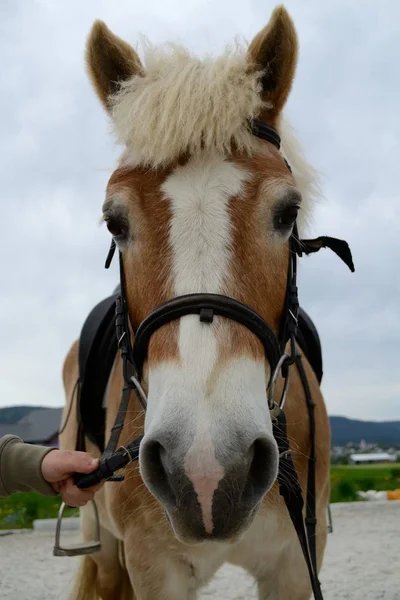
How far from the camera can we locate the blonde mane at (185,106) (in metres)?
2.26

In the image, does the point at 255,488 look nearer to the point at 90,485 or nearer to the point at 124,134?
the point at 90,485

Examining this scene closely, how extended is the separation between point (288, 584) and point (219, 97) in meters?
2.27

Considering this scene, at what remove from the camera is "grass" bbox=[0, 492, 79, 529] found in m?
10.6

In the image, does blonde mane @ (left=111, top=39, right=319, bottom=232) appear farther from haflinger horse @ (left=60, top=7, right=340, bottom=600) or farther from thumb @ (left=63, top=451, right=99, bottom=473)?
thumb @ (left=63, top=451, right=99, bottom=473)

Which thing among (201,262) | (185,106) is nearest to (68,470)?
(201,262)

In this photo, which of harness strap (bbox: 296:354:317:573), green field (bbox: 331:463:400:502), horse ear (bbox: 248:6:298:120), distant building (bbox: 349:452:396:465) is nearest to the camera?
horse ear (bbox: 248:6:298:120)

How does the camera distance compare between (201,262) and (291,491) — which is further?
(291,491)

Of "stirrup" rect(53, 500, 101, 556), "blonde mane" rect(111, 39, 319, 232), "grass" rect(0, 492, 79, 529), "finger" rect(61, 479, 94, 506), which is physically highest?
"blonde mane" rect(111, 39, 319, 232)

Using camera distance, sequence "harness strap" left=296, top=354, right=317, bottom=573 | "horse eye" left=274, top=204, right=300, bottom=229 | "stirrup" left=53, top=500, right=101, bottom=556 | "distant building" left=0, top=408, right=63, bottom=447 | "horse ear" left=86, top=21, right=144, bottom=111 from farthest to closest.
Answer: "distant building" left=0, top=408, right=63, bottom=447
"stirrup" left=53, top=500, right=101, bottom=556
"harness strap" left=296, top=354, right=317, bottom=573
"horse ear" left=86, top=21, right=144, bottom=111
"horse eye" left=274, top=204, right=300, bottom=229

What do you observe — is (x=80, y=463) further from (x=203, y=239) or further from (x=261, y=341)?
(x=203, y=239)

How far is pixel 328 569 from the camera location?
671 centimetres

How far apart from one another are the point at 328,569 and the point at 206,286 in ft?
18.7

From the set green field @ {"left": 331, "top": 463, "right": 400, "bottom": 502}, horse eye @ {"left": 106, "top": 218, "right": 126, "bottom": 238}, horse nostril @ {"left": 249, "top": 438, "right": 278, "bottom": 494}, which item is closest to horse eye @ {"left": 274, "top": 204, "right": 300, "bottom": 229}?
horse eye @ {"left": 106, "top": 218, "right": 126, "bottom": 238}

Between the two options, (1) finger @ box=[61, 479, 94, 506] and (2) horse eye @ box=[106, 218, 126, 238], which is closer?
(1) finger @ box=[61, 479, 94, 506]
